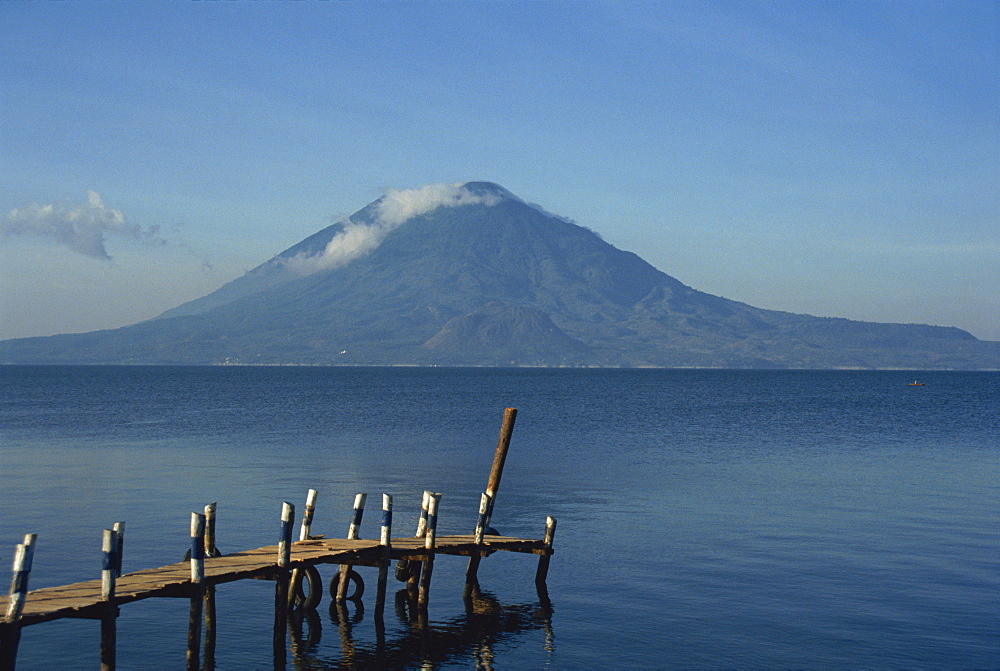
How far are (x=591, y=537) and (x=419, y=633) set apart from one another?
1083 cm

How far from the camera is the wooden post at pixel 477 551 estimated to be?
A: 25.0 m

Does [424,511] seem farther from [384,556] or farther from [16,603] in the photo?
[16,603]

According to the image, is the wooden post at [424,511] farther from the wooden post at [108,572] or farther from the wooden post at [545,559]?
the wooden post at [108,572]

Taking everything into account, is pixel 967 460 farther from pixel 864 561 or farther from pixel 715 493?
pixel 864 561

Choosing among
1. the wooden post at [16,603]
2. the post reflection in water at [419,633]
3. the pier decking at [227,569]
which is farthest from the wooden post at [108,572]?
the post reflection in water at [419,633]

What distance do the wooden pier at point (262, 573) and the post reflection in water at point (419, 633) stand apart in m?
0.42

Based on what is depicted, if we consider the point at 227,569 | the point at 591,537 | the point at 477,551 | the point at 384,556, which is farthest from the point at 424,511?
the point at 591,537

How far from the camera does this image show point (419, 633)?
21.8m

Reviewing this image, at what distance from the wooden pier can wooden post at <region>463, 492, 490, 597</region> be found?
0.09ft

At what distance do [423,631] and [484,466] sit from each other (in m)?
31.6

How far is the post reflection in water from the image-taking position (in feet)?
65.6

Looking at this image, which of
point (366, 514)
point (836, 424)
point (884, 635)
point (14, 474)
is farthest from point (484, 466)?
point (836, 424)

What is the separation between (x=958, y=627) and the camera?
71.2 ft

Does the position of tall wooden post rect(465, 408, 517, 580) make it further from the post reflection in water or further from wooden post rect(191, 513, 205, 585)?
wooden post rect(191, 513, 205, 585)
